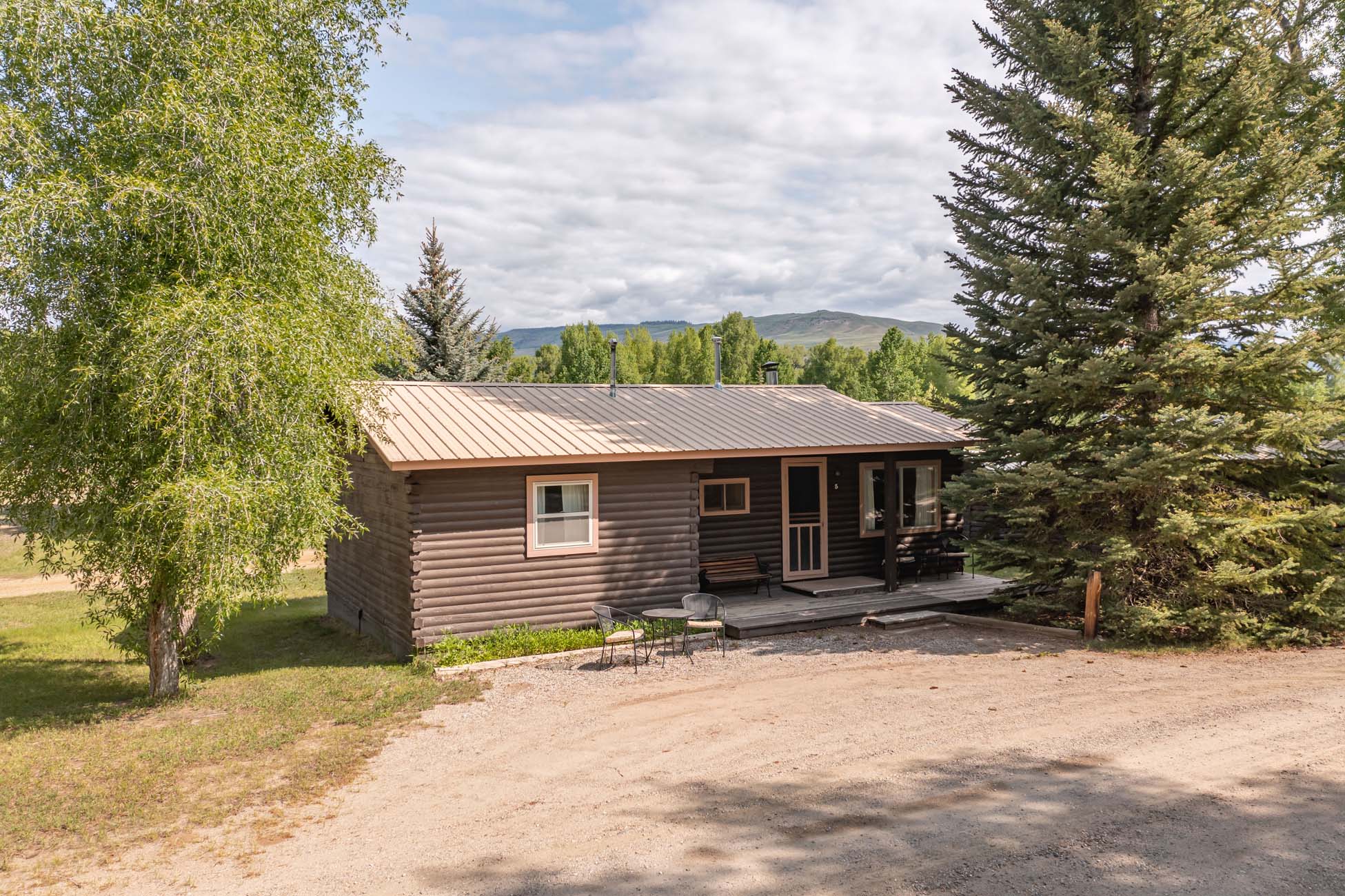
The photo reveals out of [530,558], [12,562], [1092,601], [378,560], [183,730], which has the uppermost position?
[530,558]

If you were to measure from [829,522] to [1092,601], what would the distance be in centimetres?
505

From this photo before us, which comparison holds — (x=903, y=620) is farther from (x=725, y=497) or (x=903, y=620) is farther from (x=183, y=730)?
Answer: (x=183, y=730)

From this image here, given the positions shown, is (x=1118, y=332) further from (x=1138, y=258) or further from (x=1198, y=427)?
(x=1198, y=427)

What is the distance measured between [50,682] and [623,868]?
10089 millimetres

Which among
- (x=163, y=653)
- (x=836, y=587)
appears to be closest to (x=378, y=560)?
(x=163, y=653)

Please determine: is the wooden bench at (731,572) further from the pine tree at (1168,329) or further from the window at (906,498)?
the pine tree at (1168,329)

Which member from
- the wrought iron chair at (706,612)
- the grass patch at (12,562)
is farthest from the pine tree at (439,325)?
the wrought iron chair at (706,612)

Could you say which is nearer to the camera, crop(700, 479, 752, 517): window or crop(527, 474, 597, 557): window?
crop(527, 474, 597, 557): window

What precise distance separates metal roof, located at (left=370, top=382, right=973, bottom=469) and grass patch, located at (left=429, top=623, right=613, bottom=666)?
8.10ft

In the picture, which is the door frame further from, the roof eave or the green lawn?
A: the green lawn

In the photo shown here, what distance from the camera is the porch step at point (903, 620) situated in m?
12.9

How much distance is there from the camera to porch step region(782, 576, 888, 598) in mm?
14453

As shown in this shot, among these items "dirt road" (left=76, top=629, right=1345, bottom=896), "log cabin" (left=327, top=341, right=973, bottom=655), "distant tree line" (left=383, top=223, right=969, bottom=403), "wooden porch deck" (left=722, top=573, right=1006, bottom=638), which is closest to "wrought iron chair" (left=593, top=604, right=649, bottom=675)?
"log cabin" (left=327, top=341, right=973, bottom=655)

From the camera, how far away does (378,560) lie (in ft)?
41.9
